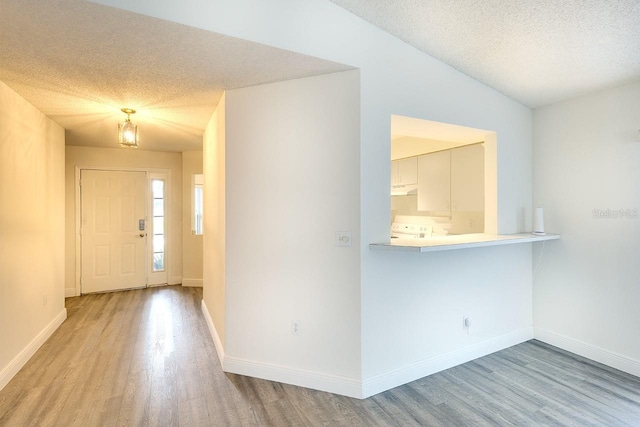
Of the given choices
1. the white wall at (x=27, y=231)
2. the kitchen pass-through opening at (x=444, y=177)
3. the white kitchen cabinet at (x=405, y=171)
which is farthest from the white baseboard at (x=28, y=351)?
the white kitchen cabinet at (x=405, y=171)

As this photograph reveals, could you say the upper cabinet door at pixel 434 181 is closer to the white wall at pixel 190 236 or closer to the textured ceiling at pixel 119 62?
the textured ceiling at pixel 119 62

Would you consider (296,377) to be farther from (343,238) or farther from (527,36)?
(527,36)

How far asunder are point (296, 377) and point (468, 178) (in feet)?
8.99

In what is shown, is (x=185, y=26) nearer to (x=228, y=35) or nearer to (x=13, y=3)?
(x=228, y=35)

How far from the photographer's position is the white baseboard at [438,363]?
238 cm

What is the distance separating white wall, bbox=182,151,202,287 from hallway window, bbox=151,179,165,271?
0.37 metres

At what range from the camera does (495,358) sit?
9.62ft

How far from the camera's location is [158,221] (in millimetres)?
5523

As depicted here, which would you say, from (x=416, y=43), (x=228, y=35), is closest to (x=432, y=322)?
(x=416, y=43)

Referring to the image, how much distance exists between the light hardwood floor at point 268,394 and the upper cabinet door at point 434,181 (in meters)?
1.74

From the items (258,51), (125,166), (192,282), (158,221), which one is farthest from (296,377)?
(125,166)

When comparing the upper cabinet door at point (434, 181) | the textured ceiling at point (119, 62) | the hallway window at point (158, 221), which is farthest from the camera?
the hallway window at point (158, 221)

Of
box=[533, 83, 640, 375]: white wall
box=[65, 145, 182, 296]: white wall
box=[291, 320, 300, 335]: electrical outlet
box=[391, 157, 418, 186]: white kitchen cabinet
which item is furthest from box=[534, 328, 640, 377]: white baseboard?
box=[65, 145, 182, 296]: white wall

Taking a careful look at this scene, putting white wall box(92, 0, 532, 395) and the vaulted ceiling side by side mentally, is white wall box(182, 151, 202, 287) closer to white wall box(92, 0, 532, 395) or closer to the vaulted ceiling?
the vaulted ceiling
